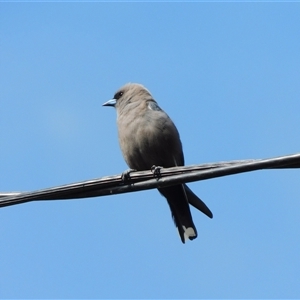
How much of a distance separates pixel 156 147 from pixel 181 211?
0.84 m

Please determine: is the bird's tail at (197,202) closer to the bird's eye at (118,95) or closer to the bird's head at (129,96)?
the bird's head at (129,96)

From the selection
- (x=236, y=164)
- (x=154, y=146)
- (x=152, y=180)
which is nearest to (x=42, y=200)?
(x=152, y=180)

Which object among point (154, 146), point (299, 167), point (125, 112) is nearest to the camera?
point (299, 167)

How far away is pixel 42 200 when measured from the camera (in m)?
4.87

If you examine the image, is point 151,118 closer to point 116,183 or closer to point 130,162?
point 130,162

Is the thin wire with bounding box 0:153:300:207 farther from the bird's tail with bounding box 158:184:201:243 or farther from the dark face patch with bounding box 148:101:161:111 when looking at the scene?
the dark face patch with bounding box 148:101:161:111

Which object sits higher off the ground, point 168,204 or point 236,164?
point 168,204

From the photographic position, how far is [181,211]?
25.7 ft

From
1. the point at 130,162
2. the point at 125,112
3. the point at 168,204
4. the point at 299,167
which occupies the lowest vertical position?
the point at 299,167

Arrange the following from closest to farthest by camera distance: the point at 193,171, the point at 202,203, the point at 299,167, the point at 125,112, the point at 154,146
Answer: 1. the point at 299,167
2. the point at 193,171
3. the point at 202,203
4. the point at 154,146
5. the point at 125,112

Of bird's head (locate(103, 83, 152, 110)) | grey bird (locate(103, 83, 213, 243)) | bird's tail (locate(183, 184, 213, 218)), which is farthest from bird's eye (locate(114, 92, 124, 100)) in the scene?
bird's tail (locate(183, 184, 213, 218))

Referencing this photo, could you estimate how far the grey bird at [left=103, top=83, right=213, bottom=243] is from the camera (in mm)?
7605

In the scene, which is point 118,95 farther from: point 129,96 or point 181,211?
point 181,211

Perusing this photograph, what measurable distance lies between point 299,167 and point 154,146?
3426 mm
